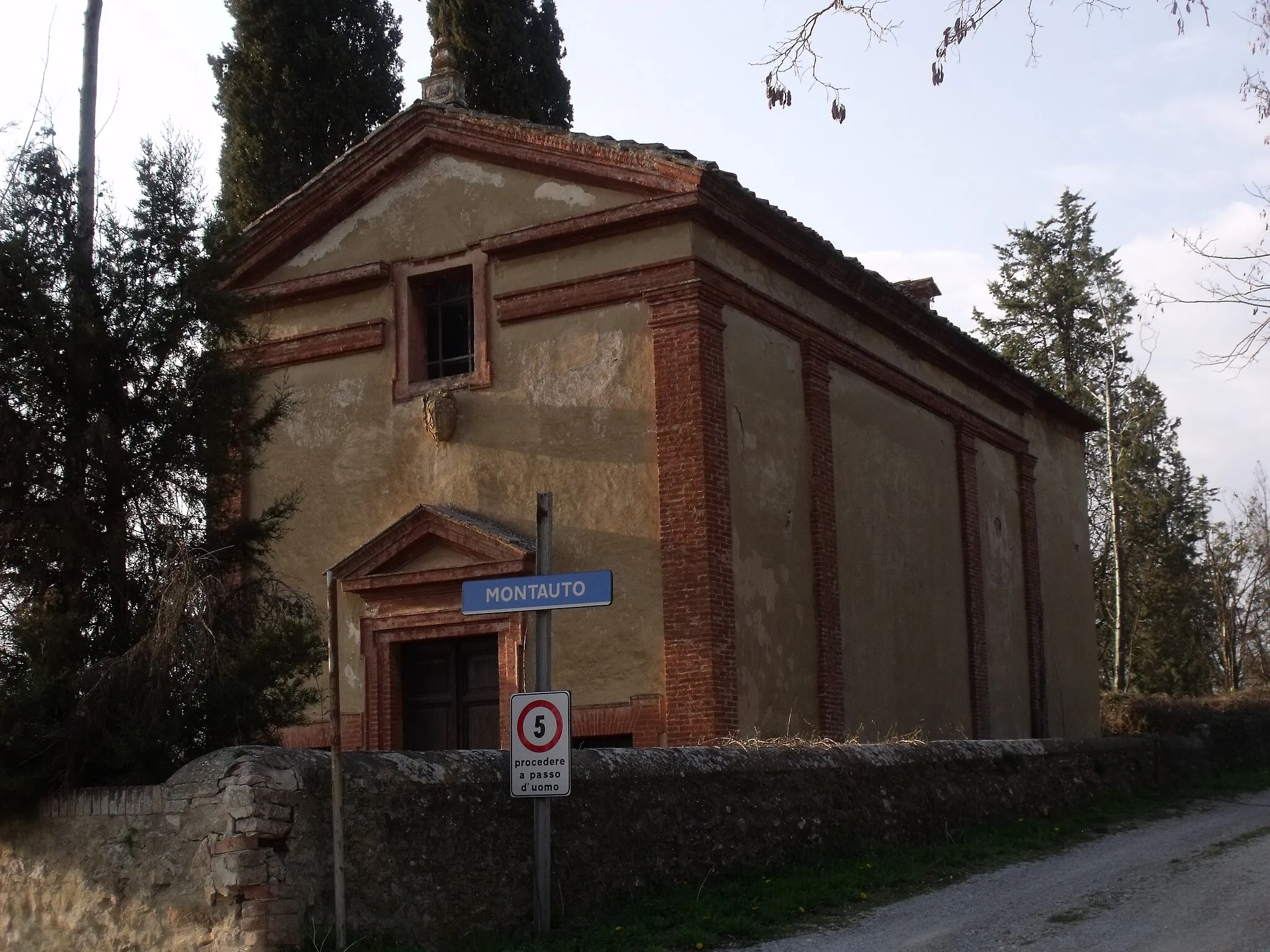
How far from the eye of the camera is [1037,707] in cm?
2317

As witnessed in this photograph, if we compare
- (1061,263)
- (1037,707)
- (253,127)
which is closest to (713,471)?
(1037,707)

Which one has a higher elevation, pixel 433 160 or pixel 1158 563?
pixel 433 160

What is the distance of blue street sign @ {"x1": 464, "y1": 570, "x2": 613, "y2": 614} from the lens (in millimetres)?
9016

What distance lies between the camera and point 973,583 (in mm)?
21188

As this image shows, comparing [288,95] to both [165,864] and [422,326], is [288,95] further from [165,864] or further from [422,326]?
[165,864]

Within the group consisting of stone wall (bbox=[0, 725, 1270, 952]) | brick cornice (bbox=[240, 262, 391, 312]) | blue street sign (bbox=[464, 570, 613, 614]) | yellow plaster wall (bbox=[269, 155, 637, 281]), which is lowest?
stone wall (bbox=[0, 725, 1270, 952])

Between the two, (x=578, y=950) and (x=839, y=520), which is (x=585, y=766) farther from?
(x=839, y=520)

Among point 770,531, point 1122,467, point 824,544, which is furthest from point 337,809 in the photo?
point 1122,467

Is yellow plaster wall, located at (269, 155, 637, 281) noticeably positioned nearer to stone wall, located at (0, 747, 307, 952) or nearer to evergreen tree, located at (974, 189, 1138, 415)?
stone wall, located at (0, 747, 307, 952)

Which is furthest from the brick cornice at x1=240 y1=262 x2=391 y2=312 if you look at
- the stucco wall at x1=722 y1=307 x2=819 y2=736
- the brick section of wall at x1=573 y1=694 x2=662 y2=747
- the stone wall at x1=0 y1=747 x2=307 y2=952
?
the stone wall at x1=0 y1=747 x2=307 y2=952

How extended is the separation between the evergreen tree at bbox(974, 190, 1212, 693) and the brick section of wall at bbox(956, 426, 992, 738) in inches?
743

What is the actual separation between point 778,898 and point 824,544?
7165 millimetres

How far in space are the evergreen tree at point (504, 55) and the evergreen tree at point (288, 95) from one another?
5.55 feet

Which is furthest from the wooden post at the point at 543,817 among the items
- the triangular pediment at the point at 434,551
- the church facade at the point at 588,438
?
the triangular pediment at the point at 434,551
